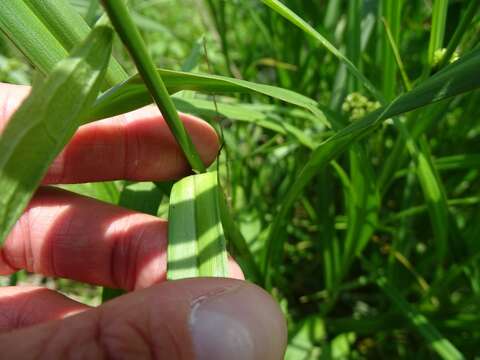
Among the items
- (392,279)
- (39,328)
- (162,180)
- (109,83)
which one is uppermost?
(109,83)

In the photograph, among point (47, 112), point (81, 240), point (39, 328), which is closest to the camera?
point (47, 112)

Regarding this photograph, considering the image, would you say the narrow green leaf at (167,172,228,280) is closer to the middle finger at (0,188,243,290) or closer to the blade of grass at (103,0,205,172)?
the blade of grass at (103,0,205,172)

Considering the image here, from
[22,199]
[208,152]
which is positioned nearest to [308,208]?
[208,152]

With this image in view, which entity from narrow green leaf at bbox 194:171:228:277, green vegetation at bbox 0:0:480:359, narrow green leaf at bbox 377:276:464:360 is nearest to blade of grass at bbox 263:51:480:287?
green vegetation at bbox 0:0:480:359

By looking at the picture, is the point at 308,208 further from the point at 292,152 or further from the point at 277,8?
the point at 277,8

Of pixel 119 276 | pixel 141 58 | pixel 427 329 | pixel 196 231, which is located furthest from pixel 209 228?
pixel 427 329

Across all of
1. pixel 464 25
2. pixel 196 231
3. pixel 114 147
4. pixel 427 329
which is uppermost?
pixel 464 25

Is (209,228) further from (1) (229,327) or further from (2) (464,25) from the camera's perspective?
(2) (464,25)
